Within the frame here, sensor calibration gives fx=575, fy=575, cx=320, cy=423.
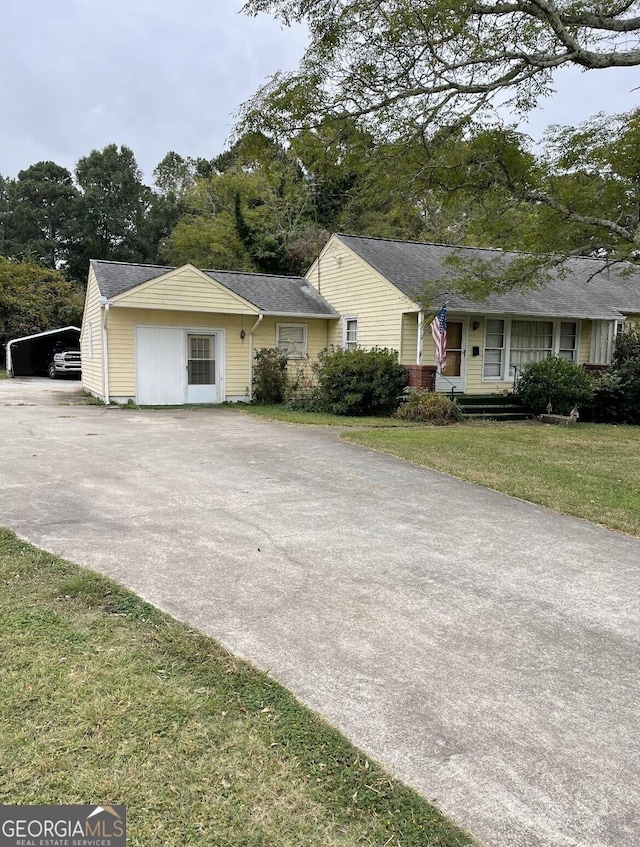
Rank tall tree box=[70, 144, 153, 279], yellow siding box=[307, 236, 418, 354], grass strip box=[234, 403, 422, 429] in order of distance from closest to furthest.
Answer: grass strip box=[234, 403, 422, 429]
yellow siding box=[307, 236, 418, 354]
tall tree box=[70, 144, 153, 279]

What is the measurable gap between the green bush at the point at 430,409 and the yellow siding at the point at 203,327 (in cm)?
511

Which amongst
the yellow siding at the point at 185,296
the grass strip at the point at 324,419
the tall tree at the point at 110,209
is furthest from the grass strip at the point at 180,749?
the tall tree at the point at 110,209

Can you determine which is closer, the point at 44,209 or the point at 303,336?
the point at 303,336

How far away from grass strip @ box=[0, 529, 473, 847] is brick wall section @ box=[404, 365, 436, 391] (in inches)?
475

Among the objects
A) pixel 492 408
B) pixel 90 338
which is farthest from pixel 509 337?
pixel 90 338

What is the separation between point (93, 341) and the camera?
1709 cm

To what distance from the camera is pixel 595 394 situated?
14633mm

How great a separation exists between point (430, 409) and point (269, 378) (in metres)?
5.29

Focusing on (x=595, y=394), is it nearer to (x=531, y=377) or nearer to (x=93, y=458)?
(x=531, y=377)

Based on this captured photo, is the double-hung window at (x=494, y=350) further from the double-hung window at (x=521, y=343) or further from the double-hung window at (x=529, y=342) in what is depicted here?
the double-hung window at (x=529, y=342)

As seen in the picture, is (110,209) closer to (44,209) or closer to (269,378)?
(44,209)

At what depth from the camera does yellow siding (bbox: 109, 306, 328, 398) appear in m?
14.9

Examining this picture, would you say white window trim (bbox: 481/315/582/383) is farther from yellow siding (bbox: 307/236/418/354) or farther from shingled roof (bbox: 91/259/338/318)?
shingled roof (bbox: 91/259/338/318)

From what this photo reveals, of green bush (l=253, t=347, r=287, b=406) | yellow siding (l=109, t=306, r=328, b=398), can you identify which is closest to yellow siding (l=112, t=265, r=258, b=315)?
yellow siding (l=109, t=306, r=328, b=398)
